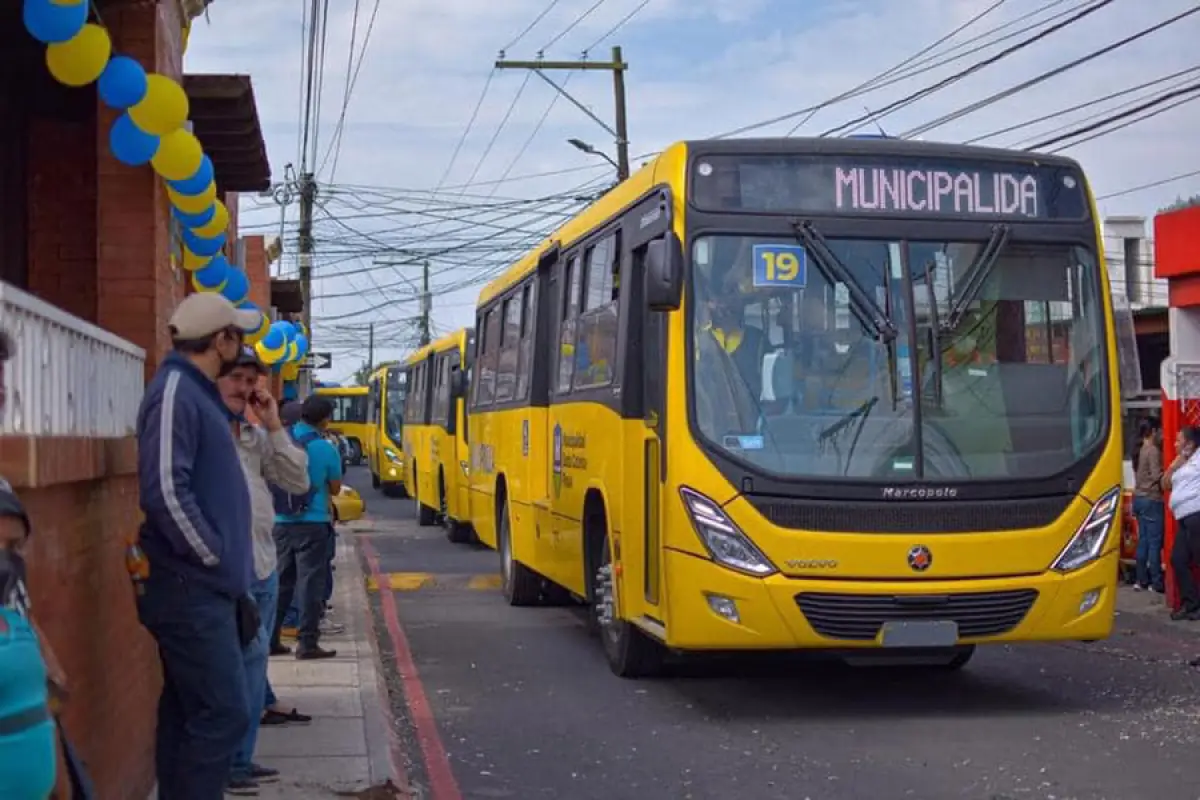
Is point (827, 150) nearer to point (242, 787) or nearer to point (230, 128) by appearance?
point (230, 128)

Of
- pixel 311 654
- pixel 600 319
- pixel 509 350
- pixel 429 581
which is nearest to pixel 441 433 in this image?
pixel 429 581

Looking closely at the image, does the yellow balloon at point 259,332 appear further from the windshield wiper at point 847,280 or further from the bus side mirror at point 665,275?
the windshield wiper at point 847,280

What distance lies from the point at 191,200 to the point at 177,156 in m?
0.71

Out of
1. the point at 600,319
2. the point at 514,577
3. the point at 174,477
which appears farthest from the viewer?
the point at 514,577

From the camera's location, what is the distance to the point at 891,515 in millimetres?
9250

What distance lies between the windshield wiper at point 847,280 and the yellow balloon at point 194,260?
11.5 ft

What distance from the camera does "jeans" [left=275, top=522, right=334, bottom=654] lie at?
11.2 metres

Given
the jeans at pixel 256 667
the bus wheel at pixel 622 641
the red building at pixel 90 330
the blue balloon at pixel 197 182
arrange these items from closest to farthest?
the red building at pixel 90 330 → the jeans at pixel 256 667 → the blue balloon at pixel 197 182 → the bus wheel at pixel 622 641

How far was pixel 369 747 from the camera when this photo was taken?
8.69 m

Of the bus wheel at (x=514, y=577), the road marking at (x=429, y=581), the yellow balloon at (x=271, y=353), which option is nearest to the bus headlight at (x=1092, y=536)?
the bus wheel at (x=514, y=577)

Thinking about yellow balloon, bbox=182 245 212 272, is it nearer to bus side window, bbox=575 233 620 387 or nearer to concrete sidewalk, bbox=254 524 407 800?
concrete sidewalk, bbox=254 524 407 800

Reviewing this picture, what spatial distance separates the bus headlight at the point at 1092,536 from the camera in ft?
31.2

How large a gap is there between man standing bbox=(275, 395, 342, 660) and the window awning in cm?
182

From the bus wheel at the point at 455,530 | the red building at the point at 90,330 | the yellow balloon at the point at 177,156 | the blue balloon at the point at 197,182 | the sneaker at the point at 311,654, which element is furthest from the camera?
the bus wheel at the point at 455,530
